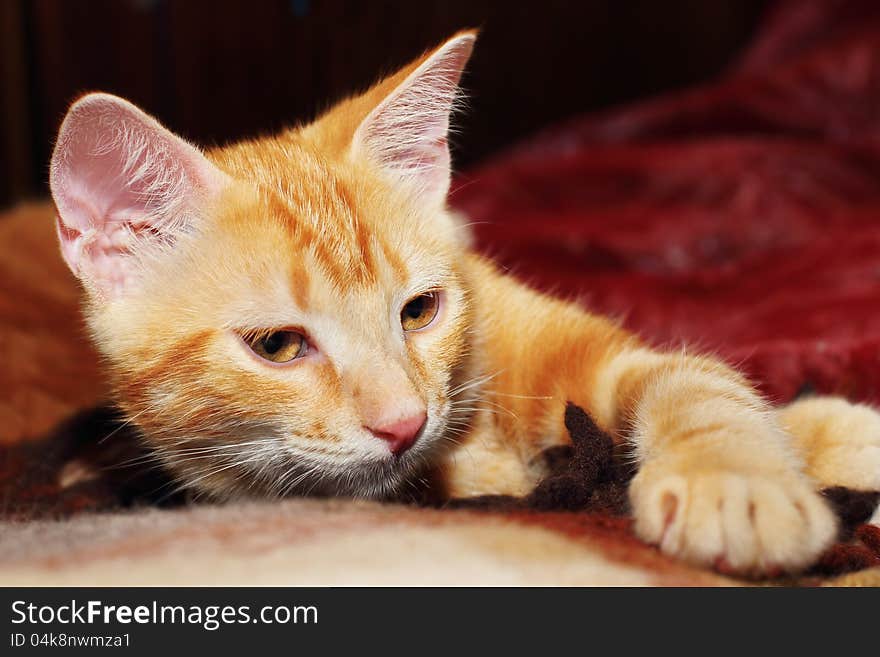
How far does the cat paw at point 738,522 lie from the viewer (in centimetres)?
63

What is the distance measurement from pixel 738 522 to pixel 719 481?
0.14 ft

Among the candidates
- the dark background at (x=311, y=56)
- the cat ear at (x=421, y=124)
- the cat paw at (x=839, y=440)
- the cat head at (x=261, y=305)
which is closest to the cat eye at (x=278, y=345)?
the cat head at (x=261, y=305)

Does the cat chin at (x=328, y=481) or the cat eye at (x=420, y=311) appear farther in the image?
the cat eye at (x=420, y=311)

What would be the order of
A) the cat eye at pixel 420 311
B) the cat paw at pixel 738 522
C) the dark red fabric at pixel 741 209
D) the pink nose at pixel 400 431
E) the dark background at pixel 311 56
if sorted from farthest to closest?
the dark background at pixel 311 56
the dark red fabric at pixel 741 209
the cat eye at pixel 420 311
the pink nose at pixel 400 431
the cat paw at pixel 738 522

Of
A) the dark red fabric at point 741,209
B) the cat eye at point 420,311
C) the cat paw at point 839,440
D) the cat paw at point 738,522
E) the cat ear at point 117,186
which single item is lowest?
the cat paw at point 738,522

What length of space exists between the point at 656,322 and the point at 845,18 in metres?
1.68

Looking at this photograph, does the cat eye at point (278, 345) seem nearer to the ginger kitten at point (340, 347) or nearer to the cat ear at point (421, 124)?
the ginger kitten at point (340, 347)

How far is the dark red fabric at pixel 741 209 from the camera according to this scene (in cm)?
141

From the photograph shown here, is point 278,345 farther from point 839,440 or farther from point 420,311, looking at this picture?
point 839,440

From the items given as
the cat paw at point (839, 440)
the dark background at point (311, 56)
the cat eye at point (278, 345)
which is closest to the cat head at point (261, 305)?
the cat eye at point (278, 345)

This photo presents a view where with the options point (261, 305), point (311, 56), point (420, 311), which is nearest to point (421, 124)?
point (420, 311)

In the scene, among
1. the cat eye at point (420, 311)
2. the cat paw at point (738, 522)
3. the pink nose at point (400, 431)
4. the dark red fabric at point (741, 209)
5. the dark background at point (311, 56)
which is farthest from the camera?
the dark background at point (311, 56)

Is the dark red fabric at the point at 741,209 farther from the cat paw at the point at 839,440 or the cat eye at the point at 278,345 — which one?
the cat eye at the point at 278,345

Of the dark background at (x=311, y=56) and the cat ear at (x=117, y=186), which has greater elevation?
the dark background at (x=311, y=56)
